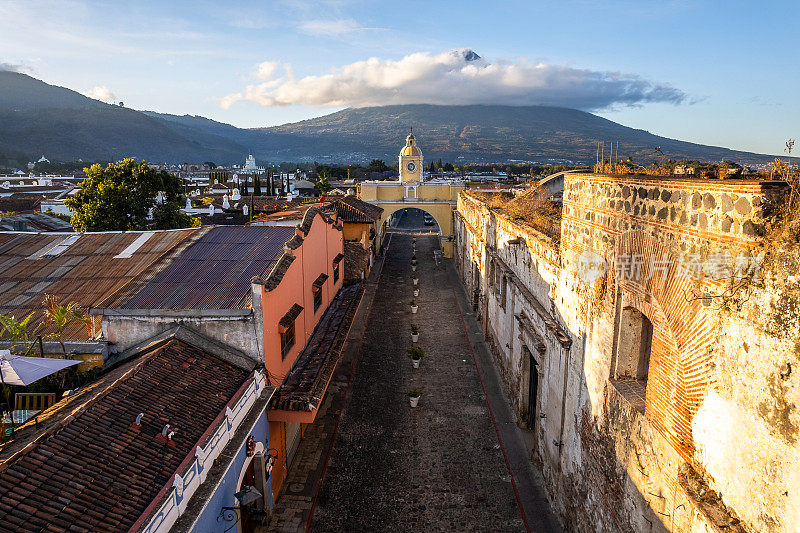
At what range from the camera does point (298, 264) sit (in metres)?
12.2

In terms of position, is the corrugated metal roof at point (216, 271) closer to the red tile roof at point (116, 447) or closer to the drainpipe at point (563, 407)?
the red tile roof at point (116, 447)

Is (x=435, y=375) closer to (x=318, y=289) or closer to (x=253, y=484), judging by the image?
(x=318, y=289)

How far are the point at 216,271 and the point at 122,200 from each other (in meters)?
12.6

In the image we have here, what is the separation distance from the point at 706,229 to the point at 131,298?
10423mm

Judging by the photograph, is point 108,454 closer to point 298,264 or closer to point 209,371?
point 209,371

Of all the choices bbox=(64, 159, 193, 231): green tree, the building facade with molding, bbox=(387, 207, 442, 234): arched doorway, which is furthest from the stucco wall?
bbox=(387, 207, 442, 234): arched doorway

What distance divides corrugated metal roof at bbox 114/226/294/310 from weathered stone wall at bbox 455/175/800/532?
668 cm

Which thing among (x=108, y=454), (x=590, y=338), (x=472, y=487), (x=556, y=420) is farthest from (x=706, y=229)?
(x=472, y=487)

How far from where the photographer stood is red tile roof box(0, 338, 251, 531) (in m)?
5.18

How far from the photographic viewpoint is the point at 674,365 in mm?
5414

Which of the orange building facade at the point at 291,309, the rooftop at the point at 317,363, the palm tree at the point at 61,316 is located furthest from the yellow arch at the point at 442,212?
the palm tree at the point at 61,316

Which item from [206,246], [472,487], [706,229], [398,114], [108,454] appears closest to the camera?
[706,229]

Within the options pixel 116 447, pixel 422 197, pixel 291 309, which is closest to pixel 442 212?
pixel 422 197

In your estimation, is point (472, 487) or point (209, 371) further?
point (472, 487)
